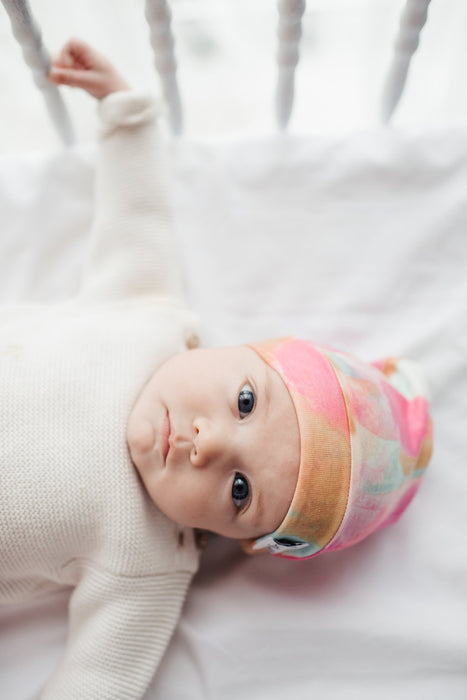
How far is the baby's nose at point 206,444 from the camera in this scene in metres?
0.75

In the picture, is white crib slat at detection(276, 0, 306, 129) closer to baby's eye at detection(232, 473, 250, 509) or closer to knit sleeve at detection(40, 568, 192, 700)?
baby's eye at detection(232, 473, 250, 509)

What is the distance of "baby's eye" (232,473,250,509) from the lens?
0.79 m

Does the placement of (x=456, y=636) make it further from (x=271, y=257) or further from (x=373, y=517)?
(x=271, y=257)

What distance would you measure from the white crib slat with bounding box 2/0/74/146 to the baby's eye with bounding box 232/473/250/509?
726mm

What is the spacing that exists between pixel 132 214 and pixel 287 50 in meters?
0.38

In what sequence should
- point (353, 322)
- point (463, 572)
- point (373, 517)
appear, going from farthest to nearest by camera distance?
point (353, 322) → point (463, 572) → point (373, 517)

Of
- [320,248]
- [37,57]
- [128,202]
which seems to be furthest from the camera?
[320,248]

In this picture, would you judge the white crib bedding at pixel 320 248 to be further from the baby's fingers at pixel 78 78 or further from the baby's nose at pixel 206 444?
the baby's nose at pixel 206 444

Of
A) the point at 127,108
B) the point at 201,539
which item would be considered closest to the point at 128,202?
the point at 127,108

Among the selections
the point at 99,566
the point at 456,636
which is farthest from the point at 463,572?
the point at 99,566

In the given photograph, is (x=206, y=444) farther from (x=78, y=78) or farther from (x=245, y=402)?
(x=78, y=78)

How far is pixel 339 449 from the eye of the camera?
→ 2.52ft

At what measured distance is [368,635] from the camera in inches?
36.2

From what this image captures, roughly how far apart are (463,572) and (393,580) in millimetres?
118
